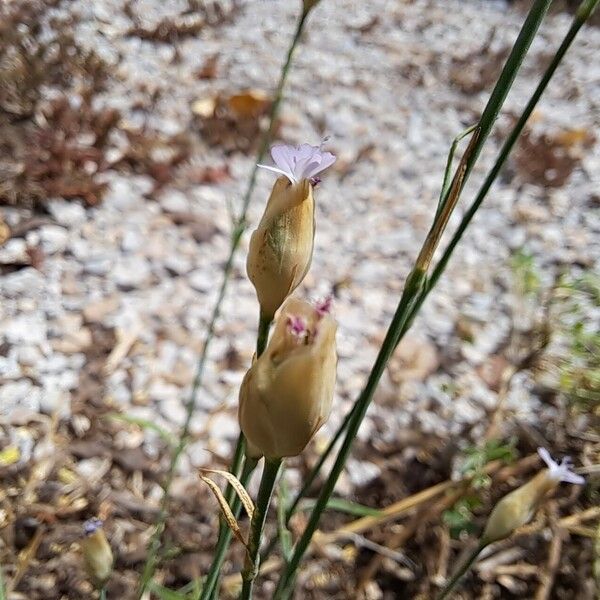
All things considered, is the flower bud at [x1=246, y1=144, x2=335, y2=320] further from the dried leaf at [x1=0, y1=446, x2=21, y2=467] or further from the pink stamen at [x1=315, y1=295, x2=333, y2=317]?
the dried leaf at [x1=0, y1=446, x2=21, y2=467]

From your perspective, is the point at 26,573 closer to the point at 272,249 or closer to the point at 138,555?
the point at 138,555

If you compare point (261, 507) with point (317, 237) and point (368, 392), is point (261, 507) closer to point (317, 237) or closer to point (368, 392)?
point (368, 392)

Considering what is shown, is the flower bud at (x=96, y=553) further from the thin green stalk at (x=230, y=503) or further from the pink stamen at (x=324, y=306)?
the pink stamen at (x=324, y=306)

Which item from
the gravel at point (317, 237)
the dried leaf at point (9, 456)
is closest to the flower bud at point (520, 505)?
the gravel at point (317, 237)

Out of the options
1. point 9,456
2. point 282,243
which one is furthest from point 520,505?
point 9,456

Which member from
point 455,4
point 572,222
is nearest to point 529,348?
point 572,222

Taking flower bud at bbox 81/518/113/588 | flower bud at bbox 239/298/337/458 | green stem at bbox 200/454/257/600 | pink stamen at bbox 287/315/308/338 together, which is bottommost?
flower bud at bbox 81/518/113/588

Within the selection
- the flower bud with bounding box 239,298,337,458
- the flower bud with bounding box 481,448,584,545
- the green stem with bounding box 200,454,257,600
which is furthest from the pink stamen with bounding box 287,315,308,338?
the flower bud with bounding box 481,448,584,545
